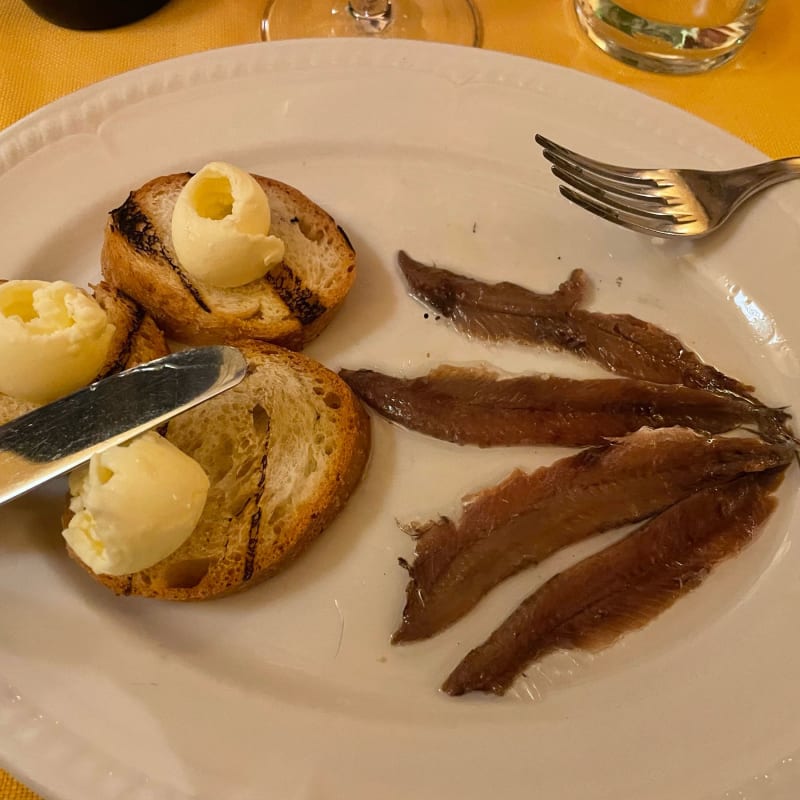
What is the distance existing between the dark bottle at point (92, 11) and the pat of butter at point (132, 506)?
1.76 meters

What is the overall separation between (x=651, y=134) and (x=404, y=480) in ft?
4.09

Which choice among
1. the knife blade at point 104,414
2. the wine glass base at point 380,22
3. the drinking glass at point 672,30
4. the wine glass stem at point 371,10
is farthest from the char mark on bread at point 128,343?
the drinking glass at point 672,30

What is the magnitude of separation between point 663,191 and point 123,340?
1.46 meters

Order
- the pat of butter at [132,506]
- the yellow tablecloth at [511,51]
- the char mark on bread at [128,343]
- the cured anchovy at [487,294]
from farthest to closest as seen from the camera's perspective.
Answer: the yellow tablecloth at [511,51]
the cured anchovy at [487,294]
the char mark on bread at [128,343]
the pat of butter at [132,506]

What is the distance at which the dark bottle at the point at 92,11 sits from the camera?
245 cm

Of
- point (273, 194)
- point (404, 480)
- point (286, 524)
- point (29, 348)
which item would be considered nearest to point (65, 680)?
point (286, 524)

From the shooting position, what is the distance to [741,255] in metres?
1.98

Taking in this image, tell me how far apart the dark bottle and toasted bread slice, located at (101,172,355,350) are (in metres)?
0.92

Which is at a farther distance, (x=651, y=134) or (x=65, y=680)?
(x=651, y=134)

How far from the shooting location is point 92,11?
97.3 inches

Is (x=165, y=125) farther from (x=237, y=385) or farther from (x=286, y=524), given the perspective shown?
(x=286, y=524)

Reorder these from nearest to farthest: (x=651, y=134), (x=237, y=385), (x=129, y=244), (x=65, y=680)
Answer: (x=65, y=680) → (x=237, y=385) → (x=129, y=244) → (x=651, y=134)

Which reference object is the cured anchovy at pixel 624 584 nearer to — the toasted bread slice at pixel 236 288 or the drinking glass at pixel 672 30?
the toasted bread slice at pixel 236 288

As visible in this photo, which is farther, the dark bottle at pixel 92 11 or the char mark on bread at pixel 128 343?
the dark bottle at pixel 92 11
